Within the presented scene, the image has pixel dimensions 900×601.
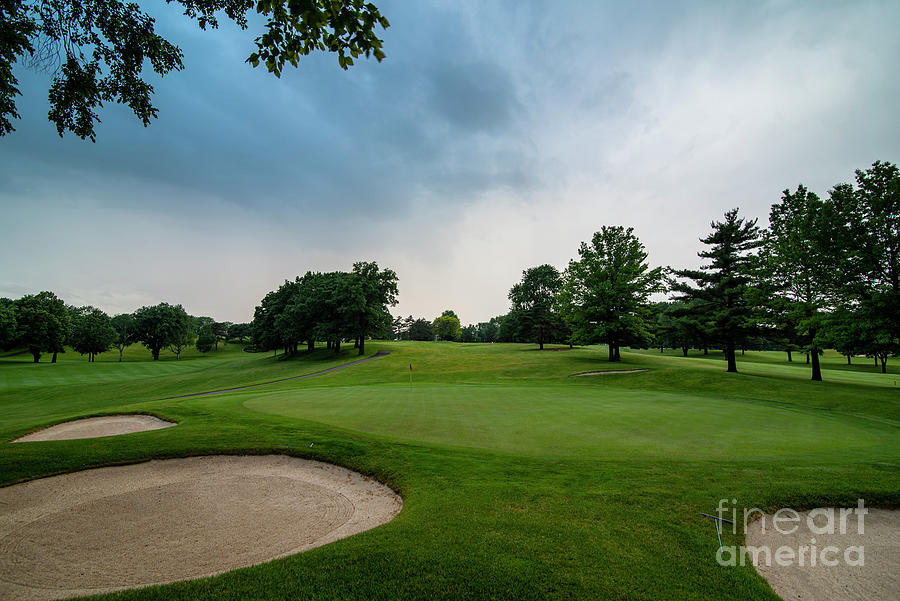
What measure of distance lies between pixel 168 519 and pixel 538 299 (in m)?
56.8

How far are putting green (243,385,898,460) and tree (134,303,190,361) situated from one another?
222 feet

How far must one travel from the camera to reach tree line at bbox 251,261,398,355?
45.2 metres

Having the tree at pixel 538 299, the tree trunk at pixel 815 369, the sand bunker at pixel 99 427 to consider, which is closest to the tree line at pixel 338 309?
the tree at pixel 538 299

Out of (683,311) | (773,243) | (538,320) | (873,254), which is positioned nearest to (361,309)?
(538,320)

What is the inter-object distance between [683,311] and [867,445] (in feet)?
74.4

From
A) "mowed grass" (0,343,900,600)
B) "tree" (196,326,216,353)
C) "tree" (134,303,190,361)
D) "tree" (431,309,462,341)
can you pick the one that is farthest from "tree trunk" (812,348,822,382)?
"tree" (196,326,216,353)

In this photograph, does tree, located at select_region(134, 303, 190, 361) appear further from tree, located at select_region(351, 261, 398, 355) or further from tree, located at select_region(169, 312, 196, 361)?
tree, located at select_region(351, 261, 398, 355)

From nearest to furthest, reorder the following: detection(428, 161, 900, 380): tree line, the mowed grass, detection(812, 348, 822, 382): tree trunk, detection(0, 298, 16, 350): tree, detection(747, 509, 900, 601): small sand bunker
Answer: the mowed grass → detection(747, 509, 900, 601): small sand bunker → detection(428, 161, 900, 380): tree line → detection(812, 348, 822, 382): tree trunk → detection(0, 298, 16, 350): tree

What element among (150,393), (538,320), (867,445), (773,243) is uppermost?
(773,243)

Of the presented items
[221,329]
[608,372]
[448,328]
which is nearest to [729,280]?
[608,372]

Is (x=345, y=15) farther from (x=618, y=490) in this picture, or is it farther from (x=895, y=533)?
(x=895, y=533)

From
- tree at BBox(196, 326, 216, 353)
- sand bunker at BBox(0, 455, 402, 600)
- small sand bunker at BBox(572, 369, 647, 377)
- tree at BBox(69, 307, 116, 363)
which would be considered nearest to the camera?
sand bunker at BBox(0, 455, 402, 600)

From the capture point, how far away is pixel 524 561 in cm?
341

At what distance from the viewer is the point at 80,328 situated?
61688 millimetres
